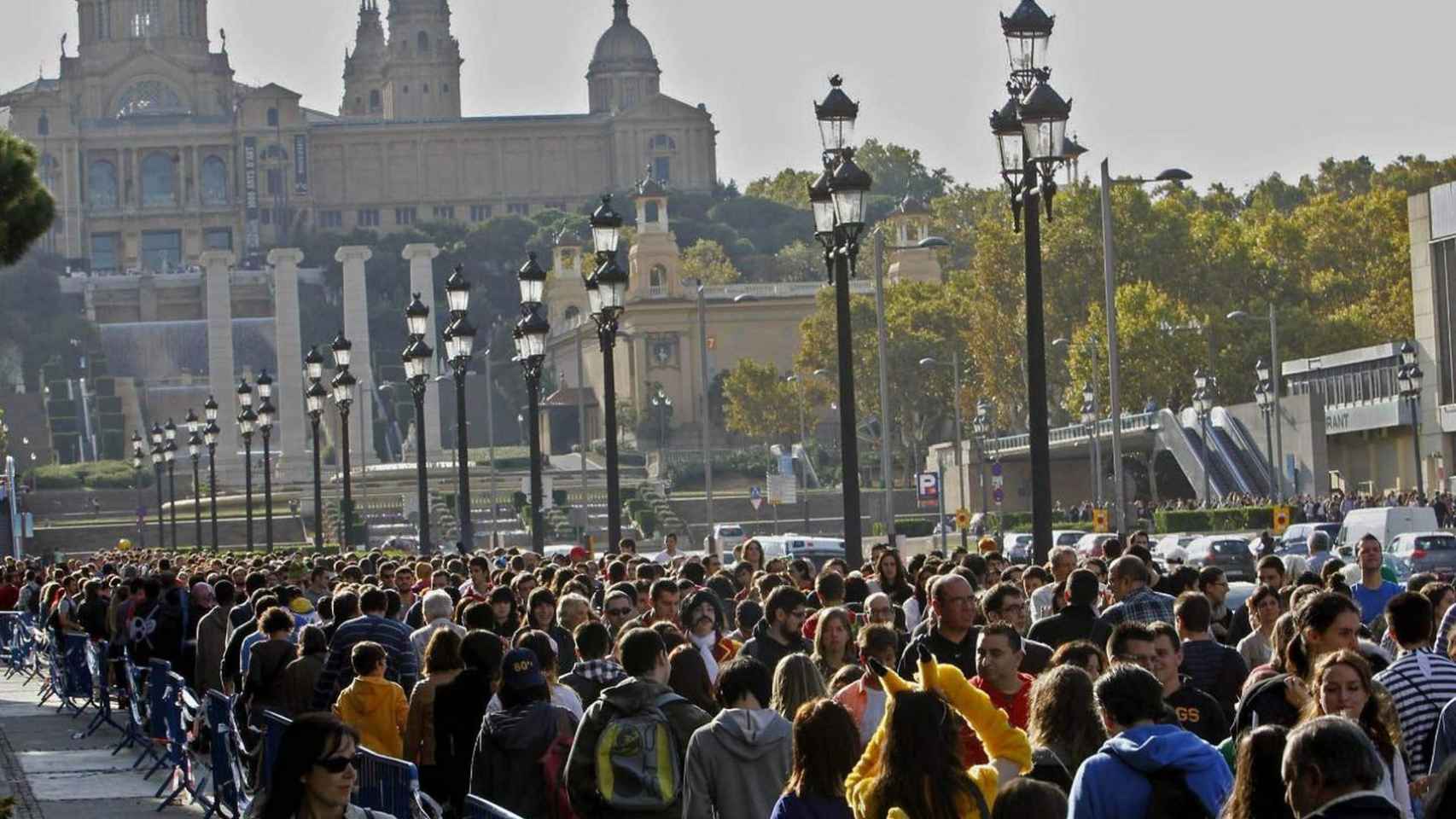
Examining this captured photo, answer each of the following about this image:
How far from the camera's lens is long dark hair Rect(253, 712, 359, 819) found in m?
7.45

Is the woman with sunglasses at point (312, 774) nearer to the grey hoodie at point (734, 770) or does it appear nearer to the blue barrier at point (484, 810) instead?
the blue barrier at point (484, 810)

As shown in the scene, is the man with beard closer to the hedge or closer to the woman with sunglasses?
the woman with sunglasses

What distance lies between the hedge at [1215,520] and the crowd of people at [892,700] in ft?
151

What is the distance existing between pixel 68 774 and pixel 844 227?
6960mm

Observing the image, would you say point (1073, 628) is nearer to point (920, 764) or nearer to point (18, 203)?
point (920, 764)

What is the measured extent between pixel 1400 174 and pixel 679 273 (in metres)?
36.3

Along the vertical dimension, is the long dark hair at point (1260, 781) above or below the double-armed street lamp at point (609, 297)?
below

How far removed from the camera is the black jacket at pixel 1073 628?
13.2 meters

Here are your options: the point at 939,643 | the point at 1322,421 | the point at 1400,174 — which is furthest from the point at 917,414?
the point at 939,643

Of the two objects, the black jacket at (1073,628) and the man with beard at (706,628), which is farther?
the man with beard at (706,628)

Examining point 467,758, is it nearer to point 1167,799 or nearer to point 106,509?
point 1167,799

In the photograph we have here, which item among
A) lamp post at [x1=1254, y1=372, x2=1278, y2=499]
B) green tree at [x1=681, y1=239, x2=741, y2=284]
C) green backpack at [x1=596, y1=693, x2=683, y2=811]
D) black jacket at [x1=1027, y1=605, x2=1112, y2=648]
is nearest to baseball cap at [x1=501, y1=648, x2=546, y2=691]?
green backpack at [x1=596, y1=693, x2=683, y2=811]

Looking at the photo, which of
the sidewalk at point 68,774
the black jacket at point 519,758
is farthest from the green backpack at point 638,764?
the sidewalk at point 68,774

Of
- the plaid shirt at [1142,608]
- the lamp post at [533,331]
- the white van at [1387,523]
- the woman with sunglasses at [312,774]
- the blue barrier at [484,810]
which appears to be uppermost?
the lamp post at [533,331]
